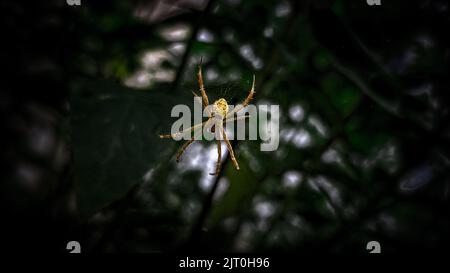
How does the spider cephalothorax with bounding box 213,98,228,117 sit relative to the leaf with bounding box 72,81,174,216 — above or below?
above

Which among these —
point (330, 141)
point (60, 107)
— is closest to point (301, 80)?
point (330, 141)

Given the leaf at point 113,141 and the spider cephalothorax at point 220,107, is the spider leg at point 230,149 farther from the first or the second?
the leaf at point 113,141

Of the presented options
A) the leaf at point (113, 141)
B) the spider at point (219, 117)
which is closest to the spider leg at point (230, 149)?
the spider at point (219, 117)

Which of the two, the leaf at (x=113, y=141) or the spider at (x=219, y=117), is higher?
the spider at (x=219, y=117)

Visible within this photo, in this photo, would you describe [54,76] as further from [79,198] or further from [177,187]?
[79,198]

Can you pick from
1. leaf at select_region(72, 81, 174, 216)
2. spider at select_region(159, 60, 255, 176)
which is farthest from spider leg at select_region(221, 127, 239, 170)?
leaf at select_region(72, 81, 174, 216)

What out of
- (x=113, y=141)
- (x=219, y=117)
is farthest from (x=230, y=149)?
(x=113, y=141)

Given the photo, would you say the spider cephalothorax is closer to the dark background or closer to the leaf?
the dark background

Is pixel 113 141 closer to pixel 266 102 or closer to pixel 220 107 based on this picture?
pixel 220 107
